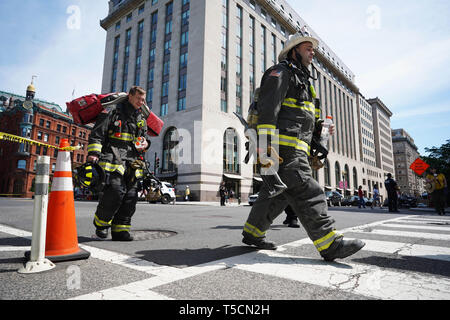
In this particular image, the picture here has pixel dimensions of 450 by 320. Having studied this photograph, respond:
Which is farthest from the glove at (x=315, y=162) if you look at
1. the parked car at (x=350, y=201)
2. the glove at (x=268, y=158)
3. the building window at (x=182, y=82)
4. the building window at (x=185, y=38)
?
the building window at (x=185, y=38)

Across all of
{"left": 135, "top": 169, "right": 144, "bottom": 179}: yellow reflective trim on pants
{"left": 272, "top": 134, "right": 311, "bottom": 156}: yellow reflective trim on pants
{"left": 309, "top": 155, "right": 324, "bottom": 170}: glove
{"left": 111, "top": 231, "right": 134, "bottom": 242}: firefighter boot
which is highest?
{"left": 272, "top": 134, "right": 311, "bottom": 156}: yellow reflective trim on pants

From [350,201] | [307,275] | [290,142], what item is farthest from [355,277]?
[350,201]

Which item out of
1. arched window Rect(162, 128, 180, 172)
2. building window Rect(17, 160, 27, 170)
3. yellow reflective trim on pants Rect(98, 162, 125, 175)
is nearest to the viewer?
yellow reflective trim on pants Rect(98, 162, 125, 175)

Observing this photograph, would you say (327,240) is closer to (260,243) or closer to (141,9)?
(260,243)

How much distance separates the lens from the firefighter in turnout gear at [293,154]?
237cm

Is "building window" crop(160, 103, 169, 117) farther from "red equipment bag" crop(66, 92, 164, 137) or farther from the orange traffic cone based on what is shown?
the orange traffic cone

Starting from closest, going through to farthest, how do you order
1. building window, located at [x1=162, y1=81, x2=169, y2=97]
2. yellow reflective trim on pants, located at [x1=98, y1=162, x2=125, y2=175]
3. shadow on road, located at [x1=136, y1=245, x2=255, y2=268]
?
1. shadow on road, located at [x1=136, y1=245, x2=255, y2=268]
2. yellow reflective trim on pants, located at [x1=98, y1=162, x2=125, y2=175]
3. building window, located at [x1=162, y1=81, x2=169, y2=97]

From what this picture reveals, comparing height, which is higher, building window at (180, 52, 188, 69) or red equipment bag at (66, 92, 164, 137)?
building window at (180, 52, 188, 69)

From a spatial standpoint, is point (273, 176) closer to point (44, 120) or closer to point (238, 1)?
point (238, 1)

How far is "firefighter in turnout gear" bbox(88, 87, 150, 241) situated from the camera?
3.38m

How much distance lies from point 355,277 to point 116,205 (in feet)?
9.45

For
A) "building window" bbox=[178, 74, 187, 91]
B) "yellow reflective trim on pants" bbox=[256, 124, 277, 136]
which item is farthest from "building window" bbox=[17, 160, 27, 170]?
"yellow reflective trim on pants" bbox=[256, 124, 277, 136]

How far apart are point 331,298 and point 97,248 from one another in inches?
98.5

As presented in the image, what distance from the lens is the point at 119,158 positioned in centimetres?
349
